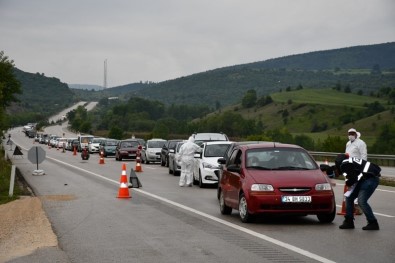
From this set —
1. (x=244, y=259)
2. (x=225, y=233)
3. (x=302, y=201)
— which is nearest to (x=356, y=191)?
(x=302, y=201)

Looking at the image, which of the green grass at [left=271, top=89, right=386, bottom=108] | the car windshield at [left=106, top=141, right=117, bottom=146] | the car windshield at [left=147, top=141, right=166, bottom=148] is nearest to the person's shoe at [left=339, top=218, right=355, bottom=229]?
the car windshield at [left=147, top=141, right=166, bottom=148]

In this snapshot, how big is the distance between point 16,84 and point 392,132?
5012 cm

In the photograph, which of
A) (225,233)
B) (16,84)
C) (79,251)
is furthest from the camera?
(16,84)

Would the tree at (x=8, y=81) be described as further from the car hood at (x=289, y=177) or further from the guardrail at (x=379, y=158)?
the car hood at (x=289, y=177)

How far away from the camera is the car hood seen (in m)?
13.5

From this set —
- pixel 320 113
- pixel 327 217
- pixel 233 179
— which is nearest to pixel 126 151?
pixel 233 179

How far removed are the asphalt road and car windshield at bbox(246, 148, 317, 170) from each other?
1046 millimetres

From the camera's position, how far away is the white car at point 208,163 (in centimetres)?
2467

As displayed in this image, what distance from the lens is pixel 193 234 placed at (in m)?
12.3

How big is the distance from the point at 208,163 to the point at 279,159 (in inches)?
405

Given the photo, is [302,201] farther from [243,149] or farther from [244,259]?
[244,259]

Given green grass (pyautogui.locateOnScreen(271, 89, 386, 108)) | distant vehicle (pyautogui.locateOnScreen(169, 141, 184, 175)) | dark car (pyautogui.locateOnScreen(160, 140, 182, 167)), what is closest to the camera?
distant vehicle (pyautogui.locateOnScreen(169, 141, 184, 175))

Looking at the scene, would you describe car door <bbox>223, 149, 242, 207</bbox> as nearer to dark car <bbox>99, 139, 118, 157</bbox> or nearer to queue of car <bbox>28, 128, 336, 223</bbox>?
queue of car <bbox>28, 128, 336, 223</bbox>

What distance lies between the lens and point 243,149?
1506cm
